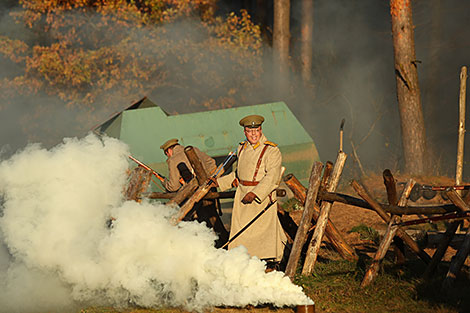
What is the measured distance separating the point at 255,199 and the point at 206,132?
5574mm

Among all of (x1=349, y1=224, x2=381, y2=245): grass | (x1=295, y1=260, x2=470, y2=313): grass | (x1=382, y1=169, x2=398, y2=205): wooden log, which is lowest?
(x1=349, y1=224, x2=381, y2=245): grass

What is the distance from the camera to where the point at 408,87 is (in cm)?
1371

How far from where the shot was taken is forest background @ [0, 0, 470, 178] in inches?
667

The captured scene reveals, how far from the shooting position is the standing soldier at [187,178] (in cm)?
787

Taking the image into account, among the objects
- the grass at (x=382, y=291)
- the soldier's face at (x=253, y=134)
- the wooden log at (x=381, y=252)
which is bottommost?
the grass at (x=382, y=291)

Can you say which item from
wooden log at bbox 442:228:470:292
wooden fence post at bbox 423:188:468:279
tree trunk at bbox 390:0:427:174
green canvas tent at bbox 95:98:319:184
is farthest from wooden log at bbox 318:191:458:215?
tree trunk at bbox 390:0:427:174

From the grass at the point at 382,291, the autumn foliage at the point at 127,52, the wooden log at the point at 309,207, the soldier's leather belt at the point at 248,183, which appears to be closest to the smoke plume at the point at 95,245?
the wooden log at the point at 309,207

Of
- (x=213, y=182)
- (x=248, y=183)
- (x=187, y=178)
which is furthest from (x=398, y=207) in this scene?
(x=187, y=178)

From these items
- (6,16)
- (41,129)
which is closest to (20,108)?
(41,129)

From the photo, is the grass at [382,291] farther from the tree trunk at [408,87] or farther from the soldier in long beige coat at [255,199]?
the tree trunk at [408,87]

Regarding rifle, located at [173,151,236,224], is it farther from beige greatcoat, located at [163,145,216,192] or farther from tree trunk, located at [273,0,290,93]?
tree trunk, located at [273,0,290,93]

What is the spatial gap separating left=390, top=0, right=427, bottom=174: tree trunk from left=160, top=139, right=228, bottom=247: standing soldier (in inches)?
258

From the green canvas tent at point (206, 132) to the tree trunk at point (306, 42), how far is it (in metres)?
8.20

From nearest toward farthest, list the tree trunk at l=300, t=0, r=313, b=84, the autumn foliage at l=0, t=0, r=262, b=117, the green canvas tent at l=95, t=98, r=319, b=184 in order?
the green canvas tent at l=95, t=98, r=319, b=184 → the autumn foliage at l=0, t=0, r=262, b=117 → the tree trunk at l=300, t=0, r=313, b=84
